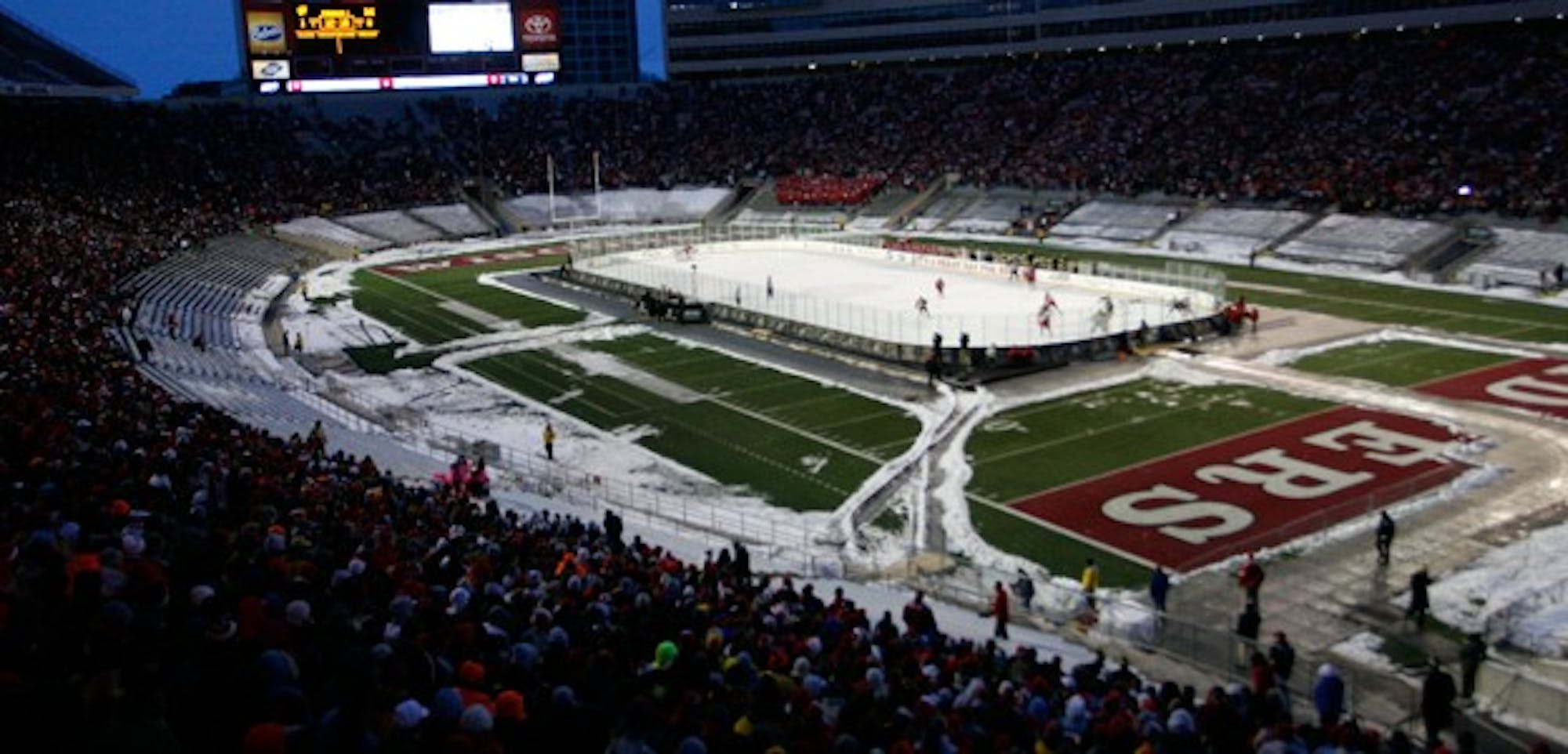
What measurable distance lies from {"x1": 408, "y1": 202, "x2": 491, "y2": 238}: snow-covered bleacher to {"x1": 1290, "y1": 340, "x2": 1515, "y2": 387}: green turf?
177 ft

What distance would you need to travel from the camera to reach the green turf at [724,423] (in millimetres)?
26562

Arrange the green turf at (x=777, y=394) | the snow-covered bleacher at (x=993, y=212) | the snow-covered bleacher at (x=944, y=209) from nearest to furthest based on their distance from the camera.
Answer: the green turf at (x=777, y=394)
the snow-covered bleacher at (x=993, y=212)
the snow-covered bleacher at (x=944, y=209)

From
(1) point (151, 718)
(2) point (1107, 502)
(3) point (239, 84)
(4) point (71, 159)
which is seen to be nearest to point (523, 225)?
(4) point (71, 159)

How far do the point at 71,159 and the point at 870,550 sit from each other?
60.1 meters

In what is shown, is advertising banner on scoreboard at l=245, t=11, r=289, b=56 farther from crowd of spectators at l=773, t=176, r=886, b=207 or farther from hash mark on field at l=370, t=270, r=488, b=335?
crowd of spectators at l=773, t=176, r=886, b=207

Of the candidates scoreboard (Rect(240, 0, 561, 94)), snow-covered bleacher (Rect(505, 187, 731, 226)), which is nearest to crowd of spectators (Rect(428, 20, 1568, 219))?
snow-covered bleacher (Rect(505, 187, 731, 226))

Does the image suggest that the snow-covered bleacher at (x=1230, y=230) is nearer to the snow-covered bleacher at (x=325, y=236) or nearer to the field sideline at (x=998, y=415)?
the field sideline at (x=998, y=415)

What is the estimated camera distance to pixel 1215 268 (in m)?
53.7

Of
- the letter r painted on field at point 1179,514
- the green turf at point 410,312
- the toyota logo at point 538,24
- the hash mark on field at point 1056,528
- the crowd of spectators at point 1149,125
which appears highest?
the toyota logo at point 538,24

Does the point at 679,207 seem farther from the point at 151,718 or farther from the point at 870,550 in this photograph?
the point at 151,718

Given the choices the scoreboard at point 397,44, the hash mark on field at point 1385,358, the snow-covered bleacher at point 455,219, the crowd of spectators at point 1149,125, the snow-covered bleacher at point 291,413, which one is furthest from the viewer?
the snow-covered bleacher at point 455,219

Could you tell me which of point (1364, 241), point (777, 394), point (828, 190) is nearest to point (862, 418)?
point (777, 394)

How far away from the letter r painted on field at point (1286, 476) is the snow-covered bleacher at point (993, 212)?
43.6 meters

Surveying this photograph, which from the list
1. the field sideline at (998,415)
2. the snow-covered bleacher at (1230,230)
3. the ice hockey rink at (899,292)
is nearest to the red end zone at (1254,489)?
the field sideline at (998,415)
